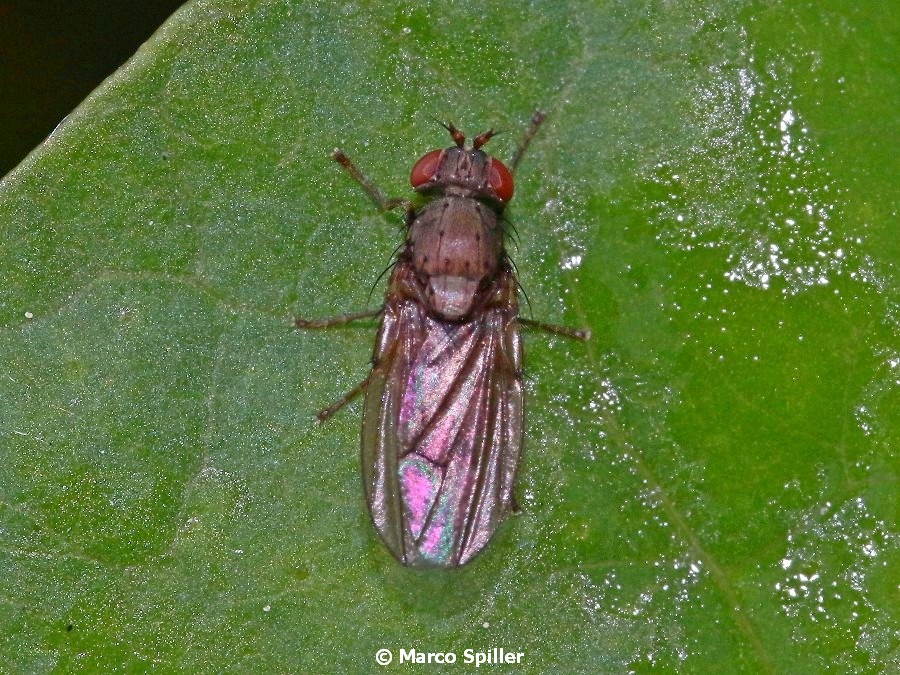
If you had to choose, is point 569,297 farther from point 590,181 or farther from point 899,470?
point 899,470

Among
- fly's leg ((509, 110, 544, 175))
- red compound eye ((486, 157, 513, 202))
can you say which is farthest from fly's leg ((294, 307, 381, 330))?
fly's leg ((509, 110, 544, 175))

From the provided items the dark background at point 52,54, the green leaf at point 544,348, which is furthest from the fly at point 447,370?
the dark background at point 52,54

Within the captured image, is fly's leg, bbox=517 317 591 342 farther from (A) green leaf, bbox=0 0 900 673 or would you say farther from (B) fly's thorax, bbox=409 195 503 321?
(B) fly's thorax, bbox=409 195 503 321

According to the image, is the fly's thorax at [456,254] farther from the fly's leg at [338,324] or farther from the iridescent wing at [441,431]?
the fly's leg at [338,324]

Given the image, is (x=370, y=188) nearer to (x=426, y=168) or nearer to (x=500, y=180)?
(x=426, y=168)

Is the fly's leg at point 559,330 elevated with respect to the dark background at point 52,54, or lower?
lower
